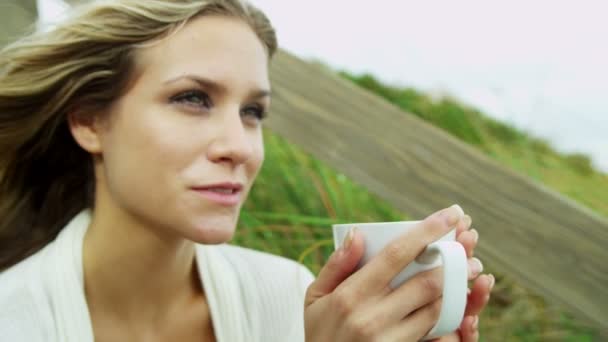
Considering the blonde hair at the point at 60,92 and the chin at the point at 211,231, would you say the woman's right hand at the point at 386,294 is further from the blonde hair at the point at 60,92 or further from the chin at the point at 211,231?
the blonde hair at the point at 60,92

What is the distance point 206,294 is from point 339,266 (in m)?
0.52

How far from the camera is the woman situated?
1.09 meters

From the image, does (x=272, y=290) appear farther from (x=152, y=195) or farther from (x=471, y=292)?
(x=471, y=292)

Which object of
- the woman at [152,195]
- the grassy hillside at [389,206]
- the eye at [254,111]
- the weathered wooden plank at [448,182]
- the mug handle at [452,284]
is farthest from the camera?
the grassy hillside at [389,206]

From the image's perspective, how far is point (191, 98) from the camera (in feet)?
3.95

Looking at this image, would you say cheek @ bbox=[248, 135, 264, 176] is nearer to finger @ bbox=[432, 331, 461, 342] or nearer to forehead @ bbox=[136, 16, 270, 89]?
forehead @ bbox=[136, 16, 270, 89]

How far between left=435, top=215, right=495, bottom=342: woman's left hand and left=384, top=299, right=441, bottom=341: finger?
47 millimetres

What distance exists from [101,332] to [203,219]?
0.39 m

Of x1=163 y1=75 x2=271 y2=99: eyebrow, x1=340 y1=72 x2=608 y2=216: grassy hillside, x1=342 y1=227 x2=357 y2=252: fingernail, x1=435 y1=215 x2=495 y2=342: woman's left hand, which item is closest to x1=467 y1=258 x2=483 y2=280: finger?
x1=435 y1=215 x2=495 y2=342: woman's left hand

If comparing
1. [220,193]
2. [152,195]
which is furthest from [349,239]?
[152,195]

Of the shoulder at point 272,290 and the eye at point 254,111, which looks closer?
the eye at point 254,111

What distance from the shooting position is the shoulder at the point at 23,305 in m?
1.21

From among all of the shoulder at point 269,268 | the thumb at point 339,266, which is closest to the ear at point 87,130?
the shoulder at point 269,268

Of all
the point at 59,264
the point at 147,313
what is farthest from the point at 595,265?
the point at 59,264
